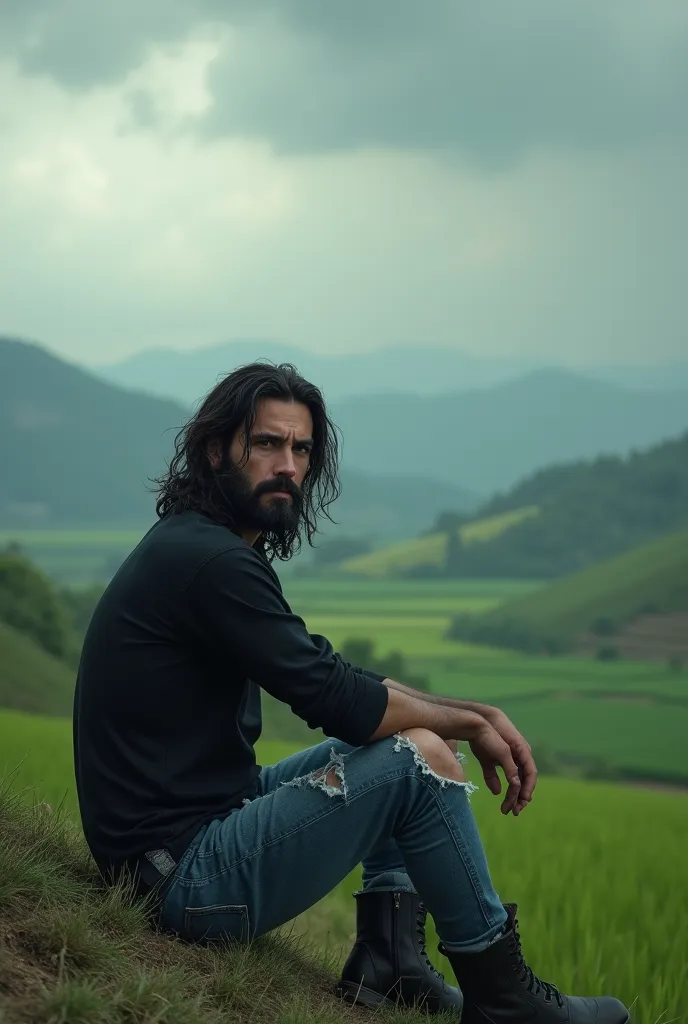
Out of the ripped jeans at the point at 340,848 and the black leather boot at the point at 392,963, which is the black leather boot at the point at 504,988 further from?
the black leather boot at the point at 392,963

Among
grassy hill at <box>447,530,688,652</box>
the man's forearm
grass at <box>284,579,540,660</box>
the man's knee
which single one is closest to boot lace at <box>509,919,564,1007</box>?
the man's knee

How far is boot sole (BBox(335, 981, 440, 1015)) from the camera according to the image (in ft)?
11.0

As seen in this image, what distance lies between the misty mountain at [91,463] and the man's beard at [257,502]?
323ft

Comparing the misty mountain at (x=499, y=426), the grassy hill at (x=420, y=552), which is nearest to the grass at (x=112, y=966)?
the grassy hill at (x=420, y=552)

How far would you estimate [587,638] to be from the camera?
193ft

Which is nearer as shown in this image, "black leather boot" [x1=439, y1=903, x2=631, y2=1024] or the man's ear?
"black leather boot" [x1=439, y1=903, x2=631, y2=1024]

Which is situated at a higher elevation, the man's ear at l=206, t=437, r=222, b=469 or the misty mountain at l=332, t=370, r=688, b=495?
the misty mountain at l=332, t=370, r=688, b=495

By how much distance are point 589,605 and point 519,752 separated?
198ft

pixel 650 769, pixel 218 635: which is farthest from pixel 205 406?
pixel 650 769

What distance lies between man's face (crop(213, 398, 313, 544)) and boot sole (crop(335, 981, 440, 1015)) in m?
1.28

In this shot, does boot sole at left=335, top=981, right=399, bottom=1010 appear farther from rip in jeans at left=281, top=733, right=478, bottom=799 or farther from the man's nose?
the man's nose

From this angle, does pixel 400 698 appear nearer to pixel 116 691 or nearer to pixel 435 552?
pixel 116 691

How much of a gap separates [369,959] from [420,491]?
12813cm

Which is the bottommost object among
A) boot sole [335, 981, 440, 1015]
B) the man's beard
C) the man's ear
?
boot sole [335, 981, 440, 1015]
